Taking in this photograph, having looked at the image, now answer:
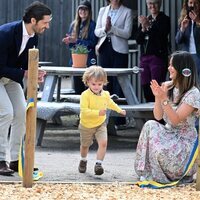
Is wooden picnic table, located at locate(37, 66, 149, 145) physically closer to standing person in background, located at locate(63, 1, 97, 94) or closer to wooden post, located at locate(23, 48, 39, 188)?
standing person in background, located at locate(63, 1, 97, 94)

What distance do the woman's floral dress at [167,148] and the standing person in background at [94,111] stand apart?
1.74 feet

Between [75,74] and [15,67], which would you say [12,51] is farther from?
[75,74]

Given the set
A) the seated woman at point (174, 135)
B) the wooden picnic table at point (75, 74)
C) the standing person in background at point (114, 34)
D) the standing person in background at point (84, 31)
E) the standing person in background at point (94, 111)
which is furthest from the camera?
the standing person in background at point (84, 31)

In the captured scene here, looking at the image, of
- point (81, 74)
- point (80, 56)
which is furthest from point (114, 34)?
point (81, 74)

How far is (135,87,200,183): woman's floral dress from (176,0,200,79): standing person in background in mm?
2691

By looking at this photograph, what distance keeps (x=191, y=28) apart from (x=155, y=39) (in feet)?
2.84

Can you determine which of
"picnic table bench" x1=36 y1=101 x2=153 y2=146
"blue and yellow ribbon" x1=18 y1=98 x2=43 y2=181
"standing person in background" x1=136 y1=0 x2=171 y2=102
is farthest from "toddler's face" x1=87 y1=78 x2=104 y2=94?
"standing person in background" x1=136 y1=0 x2=171 y2=102

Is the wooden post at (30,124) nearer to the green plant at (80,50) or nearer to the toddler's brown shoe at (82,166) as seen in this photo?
the toddler's brown shoe at (82,166)

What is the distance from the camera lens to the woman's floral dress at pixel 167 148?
730cm

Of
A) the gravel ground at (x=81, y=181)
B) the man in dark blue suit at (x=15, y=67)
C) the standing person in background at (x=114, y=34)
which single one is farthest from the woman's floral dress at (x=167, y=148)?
the standing person in background at (x=114, y=34)

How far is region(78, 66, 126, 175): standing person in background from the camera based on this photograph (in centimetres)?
780

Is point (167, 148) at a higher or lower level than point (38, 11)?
lower

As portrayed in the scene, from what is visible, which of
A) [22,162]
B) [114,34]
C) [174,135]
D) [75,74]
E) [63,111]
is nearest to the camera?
[22,162]

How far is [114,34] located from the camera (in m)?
11.2
